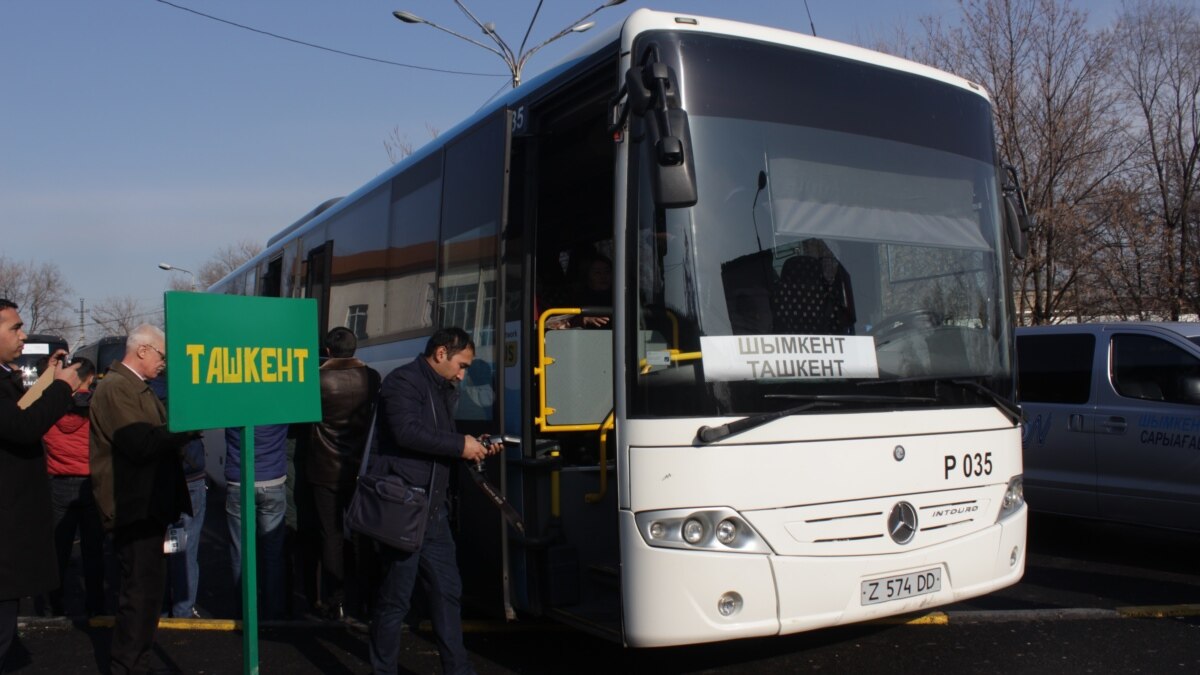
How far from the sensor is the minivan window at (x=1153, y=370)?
8266 mm

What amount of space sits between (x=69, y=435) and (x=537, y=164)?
4.13 metres

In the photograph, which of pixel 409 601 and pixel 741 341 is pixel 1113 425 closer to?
pixel 741 341

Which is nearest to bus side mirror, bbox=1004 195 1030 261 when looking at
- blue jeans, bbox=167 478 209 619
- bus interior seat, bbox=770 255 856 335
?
bus interior seat, bbox=770 255 856 335

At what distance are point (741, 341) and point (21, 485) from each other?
3.41 metres

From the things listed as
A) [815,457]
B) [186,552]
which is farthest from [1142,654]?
[186,552]

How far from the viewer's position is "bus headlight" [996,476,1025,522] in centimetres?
563

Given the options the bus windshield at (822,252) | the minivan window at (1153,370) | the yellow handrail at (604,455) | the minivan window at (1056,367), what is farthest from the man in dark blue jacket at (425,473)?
the minivan window at (1153,370)

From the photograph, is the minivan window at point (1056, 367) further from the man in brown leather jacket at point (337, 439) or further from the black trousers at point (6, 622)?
the black trousers at point (6, 622)

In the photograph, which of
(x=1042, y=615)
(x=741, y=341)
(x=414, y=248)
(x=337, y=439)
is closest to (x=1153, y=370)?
(x=1042, y=615)

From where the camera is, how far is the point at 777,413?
4.84 m

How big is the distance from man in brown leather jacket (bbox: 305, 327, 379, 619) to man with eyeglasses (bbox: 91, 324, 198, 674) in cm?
153

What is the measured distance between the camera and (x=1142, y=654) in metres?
5.86

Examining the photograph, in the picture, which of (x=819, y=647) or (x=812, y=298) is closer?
(x=812, y=298)

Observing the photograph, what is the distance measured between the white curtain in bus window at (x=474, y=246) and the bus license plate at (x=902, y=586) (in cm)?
232
